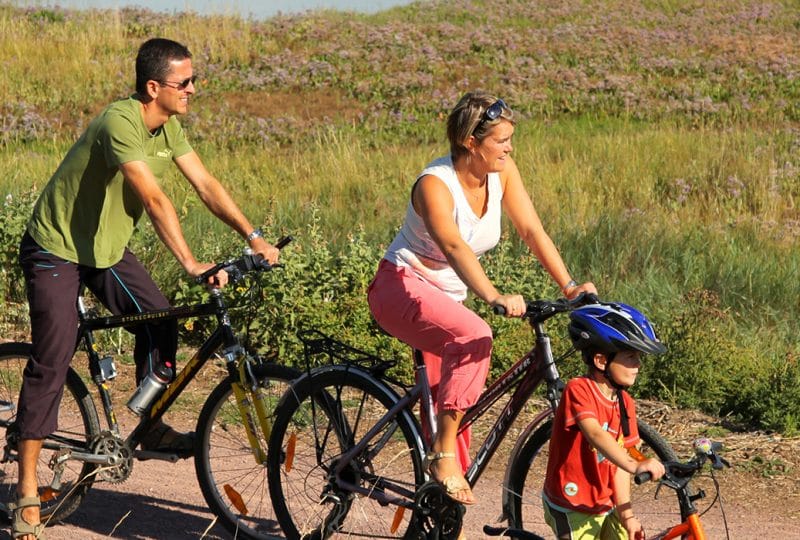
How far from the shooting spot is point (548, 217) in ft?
36.7

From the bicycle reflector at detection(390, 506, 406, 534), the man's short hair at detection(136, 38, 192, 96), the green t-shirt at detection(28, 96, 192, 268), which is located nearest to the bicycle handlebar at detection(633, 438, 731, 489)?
the bicycle reflector at detection(390, 506, 406, 534)

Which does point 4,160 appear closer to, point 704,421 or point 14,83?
point 14,83

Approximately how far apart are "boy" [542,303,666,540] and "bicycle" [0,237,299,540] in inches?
52.5

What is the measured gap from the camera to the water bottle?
17.4 ft

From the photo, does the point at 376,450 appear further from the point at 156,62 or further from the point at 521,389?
the point at 156,62

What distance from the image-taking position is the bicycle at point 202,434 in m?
5.08

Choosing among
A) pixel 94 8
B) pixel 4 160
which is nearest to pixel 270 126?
pixel 4 160

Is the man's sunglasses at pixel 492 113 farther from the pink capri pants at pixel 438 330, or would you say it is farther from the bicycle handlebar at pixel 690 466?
the bicycle handlebar at pixel 690 466

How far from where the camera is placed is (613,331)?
4039 mm

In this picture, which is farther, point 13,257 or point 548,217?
point 548,217

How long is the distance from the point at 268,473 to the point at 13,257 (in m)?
4.67

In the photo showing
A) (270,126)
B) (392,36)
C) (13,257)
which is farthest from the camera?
(392,36)

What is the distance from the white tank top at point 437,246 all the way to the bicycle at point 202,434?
1.89 ft

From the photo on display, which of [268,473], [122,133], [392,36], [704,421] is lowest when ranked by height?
[392,36]
